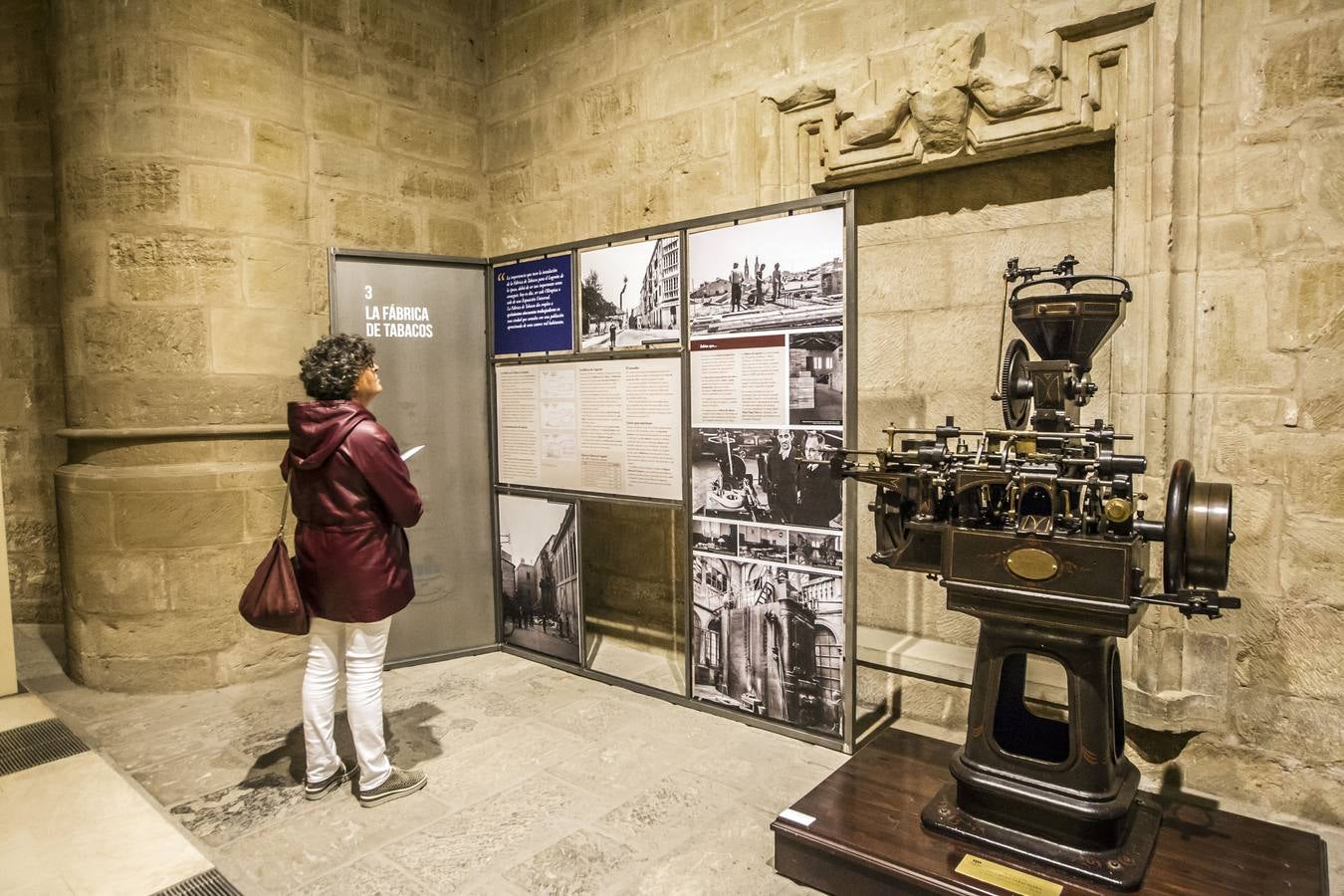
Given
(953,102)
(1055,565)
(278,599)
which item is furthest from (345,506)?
(953,102)

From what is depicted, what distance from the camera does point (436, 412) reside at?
15.5 feet

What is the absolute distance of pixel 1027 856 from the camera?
7.98 feet

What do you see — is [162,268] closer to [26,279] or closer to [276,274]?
[276,274]

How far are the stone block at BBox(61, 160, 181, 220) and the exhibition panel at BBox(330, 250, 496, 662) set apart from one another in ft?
2.96

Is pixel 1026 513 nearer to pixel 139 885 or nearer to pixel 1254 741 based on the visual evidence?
pixel 1254 741

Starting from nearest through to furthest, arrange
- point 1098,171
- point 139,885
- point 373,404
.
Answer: point 139,885 < point 1098,171 < point 373,404

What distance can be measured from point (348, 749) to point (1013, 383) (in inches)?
125

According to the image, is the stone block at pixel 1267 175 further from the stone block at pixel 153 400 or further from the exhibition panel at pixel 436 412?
the stone block at pixel 153 400

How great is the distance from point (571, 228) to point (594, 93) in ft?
2.69

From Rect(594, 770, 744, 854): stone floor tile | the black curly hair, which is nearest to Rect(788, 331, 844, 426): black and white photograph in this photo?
Rect(594, 770, 744, 854): stone floor tile

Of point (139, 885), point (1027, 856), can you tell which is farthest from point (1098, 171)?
point (139, 885)

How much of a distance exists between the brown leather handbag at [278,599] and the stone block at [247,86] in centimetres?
283

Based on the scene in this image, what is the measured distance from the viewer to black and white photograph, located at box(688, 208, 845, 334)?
343 cm

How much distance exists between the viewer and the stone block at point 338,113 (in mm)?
4875
